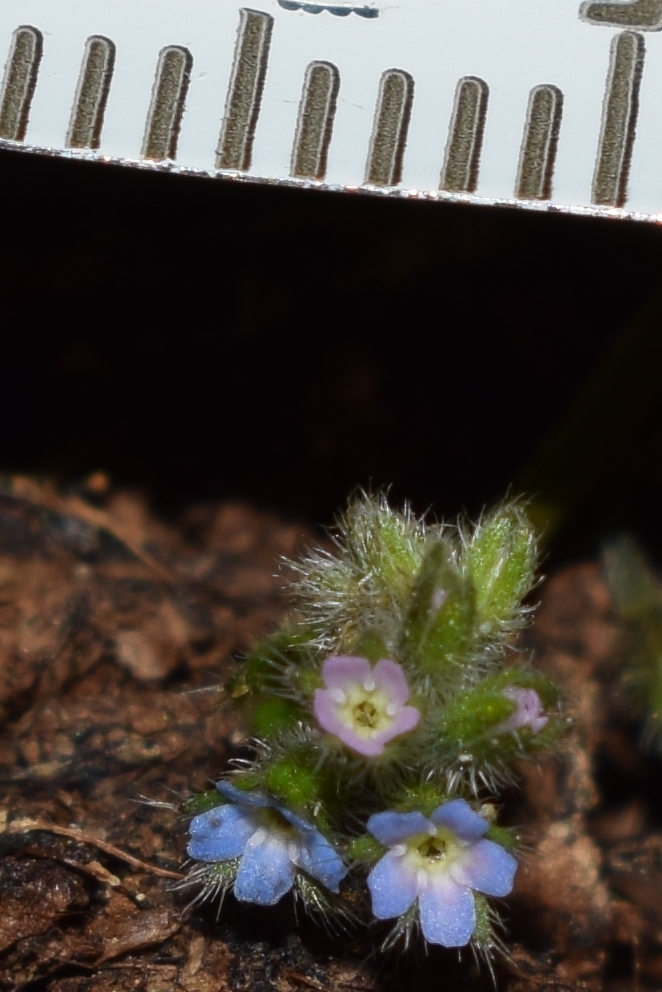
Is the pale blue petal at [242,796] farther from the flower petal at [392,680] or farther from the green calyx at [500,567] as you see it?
the green calyx at [500,567]

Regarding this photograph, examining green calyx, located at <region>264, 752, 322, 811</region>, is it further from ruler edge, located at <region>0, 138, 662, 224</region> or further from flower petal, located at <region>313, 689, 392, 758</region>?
ruler edge, located at <region>0, 138, 662, 224</region>

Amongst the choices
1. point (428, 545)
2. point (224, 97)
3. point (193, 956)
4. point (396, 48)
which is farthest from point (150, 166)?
point (193, 956)


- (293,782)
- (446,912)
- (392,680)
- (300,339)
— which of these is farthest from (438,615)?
(300,339)

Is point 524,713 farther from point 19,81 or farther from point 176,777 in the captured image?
point 19,81

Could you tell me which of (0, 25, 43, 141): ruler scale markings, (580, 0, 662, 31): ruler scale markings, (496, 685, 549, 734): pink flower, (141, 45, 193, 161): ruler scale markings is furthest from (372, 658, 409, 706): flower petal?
(580, 0, 662, 31): ruler scale markings

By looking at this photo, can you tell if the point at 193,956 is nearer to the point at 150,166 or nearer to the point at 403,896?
the point at 403,896

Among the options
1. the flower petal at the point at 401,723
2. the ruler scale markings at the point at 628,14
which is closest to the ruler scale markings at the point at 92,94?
the ruler scale markings at the point at 628,14
